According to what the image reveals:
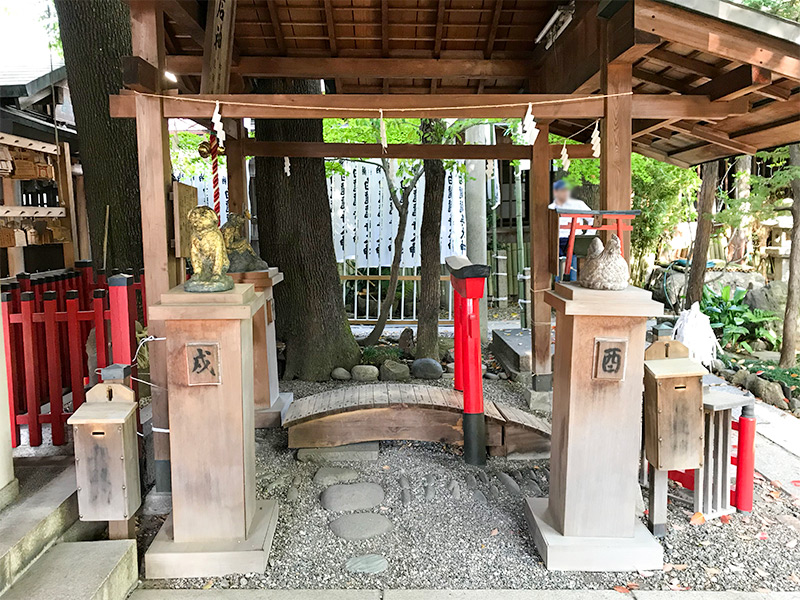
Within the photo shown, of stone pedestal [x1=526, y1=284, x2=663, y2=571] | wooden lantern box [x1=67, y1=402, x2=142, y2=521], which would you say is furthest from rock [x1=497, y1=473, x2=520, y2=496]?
wooden lantern box [x1=67, y1=402, x2=142, y2=521]

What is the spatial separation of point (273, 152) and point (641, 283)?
11.3 meters

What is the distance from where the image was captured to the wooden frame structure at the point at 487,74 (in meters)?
4.46

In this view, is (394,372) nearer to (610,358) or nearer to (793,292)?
(610,358)

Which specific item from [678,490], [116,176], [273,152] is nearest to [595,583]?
[678,490]

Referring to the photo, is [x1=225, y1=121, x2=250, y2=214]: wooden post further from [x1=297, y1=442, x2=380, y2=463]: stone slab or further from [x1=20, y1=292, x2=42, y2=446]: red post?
[x1=297, y1=442, x2=380, y2=463]: stone slab

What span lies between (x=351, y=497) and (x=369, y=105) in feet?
10.3

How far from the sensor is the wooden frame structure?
4459mm

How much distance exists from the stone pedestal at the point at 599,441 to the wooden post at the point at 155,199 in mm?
2952

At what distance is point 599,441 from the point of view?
3.68m

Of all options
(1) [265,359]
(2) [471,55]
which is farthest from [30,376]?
(2) [471,55]

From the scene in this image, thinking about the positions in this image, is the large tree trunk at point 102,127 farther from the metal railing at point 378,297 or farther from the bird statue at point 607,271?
the metal railing at point 378,297

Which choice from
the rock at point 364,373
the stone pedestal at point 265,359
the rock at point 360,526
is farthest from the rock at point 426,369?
the rock at point 360,526

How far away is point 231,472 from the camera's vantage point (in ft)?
12.1

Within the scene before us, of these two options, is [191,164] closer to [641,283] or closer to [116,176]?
[116,176]
